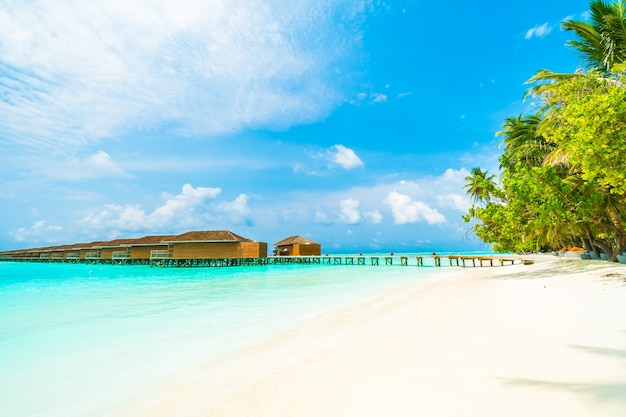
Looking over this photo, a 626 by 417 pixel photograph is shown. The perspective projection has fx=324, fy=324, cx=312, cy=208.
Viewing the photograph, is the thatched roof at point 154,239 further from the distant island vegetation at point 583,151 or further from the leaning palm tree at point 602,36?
the leaning palm tree at point 602,36

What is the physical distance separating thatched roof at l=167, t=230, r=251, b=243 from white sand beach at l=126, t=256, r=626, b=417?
3080cm

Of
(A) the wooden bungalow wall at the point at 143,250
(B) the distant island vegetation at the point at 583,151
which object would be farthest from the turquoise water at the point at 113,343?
(A) the wooden bungalow wall at the point at 143,250

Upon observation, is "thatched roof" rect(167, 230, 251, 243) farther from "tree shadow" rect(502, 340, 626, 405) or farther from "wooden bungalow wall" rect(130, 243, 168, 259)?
"tree shadow" rect(502, 340, 626, 405)

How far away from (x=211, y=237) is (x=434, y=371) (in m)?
34.8

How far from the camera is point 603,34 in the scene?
10344mm

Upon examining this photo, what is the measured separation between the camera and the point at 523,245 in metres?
14.5

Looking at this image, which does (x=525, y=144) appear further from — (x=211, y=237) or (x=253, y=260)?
(x=253, y=260)

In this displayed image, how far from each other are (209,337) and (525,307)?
594cm

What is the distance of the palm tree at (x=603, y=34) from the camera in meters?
9.95

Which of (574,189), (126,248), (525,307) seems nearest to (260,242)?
(126,248)

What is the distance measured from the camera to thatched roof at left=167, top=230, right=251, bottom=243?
35.1m

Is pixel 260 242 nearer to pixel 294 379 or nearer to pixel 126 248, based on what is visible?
pixel 126 248

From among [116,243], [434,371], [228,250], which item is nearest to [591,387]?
[434,371]

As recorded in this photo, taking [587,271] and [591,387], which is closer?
[591,387]
